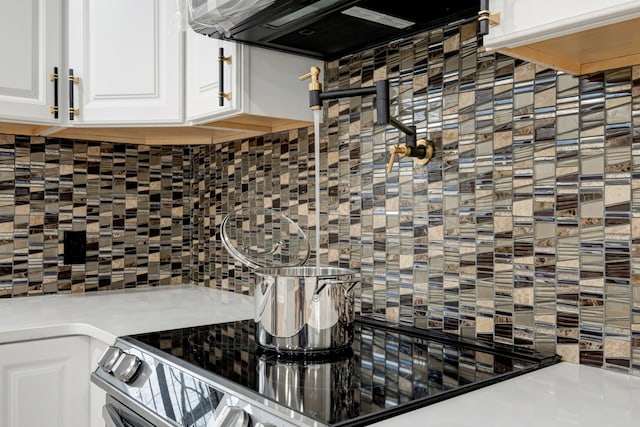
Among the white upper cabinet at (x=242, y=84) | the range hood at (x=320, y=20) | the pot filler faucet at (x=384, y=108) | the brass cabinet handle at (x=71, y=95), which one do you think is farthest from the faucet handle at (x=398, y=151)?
the brass cabinet handle at (x=71, y=95)

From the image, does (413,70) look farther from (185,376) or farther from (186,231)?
(186,231)

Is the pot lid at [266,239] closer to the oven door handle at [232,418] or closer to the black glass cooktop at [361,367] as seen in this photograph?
the black glass cooktop at [361,367]

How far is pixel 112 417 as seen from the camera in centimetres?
119

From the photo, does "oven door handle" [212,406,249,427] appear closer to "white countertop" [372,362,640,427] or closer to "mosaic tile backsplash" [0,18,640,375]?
"white countertop" [372,362,640,427]

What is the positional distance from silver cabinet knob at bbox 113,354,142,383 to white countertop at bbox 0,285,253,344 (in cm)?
15

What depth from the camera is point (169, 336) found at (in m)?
1.35

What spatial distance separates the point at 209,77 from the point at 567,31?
1090mm

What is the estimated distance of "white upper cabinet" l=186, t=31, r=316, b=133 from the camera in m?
1.54

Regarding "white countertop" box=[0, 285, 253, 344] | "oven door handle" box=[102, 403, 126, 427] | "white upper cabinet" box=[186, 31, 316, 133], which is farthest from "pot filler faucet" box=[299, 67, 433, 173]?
"oven door handle" box=[102, 403, 126, 427]

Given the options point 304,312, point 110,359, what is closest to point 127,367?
point 110,359

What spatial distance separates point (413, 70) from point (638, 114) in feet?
1.87

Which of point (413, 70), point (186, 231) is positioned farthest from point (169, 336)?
point (186, 231)

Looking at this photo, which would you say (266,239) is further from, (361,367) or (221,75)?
(361,367)

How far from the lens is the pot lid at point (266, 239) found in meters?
1.81
